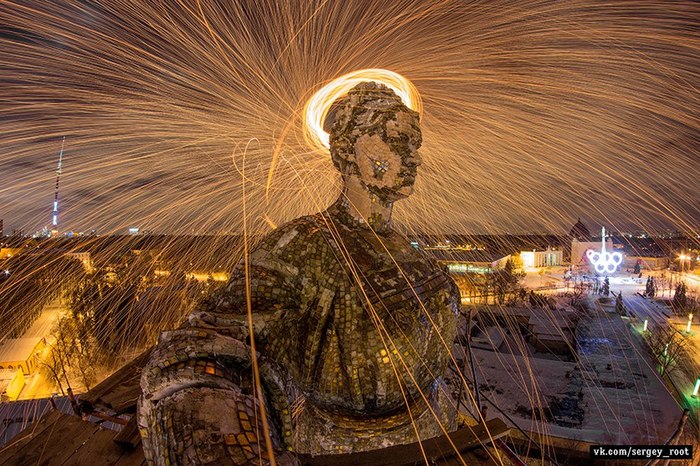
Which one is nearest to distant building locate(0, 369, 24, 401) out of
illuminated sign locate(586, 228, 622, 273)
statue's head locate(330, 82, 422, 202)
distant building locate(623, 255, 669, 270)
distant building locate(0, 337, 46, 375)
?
distant building locate(0, 337, 46, 375)

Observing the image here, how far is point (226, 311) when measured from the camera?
142 cm

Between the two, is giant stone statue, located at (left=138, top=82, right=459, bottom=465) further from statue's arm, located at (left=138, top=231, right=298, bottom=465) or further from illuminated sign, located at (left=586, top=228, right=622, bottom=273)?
illuminated sign, located at (left=586, top=228, right=622, bottom=273)

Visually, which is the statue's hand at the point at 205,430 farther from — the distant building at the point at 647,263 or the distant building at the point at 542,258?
the distant building at the point at 647,263

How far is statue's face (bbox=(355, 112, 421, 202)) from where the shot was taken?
76.0 inches

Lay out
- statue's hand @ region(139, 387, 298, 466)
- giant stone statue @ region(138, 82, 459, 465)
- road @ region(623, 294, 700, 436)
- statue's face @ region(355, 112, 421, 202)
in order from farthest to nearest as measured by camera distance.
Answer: road @ region(623, 294, 700, 436), statue's face @ region(355, 112, 421, 202), giant stone statue @ region(138, 82, 459, 465), statue's hand @ region(139, 387, 298, 466)

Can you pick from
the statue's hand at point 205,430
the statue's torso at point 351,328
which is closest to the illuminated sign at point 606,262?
the statue's torso at point 351,328

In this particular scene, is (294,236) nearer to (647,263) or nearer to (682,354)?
(682,354)

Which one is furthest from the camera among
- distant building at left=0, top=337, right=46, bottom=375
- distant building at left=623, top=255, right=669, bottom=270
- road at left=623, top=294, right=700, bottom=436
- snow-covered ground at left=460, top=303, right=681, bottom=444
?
distant building at left=623, top=255, right=669, bottom=270

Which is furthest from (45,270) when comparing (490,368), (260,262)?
(260,262)

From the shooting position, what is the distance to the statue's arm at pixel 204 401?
0.88 metres

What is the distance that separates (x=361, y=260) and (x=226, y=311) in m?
0.73

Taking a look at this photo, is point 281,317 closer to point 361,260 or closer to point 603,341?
point 361,260

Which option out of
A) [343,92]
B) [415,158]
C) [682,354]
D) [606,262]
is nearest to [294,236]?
[415,158]

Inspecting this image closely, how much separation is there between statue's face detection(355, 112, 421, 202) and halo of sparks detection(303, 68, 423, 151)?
1.95 ft
